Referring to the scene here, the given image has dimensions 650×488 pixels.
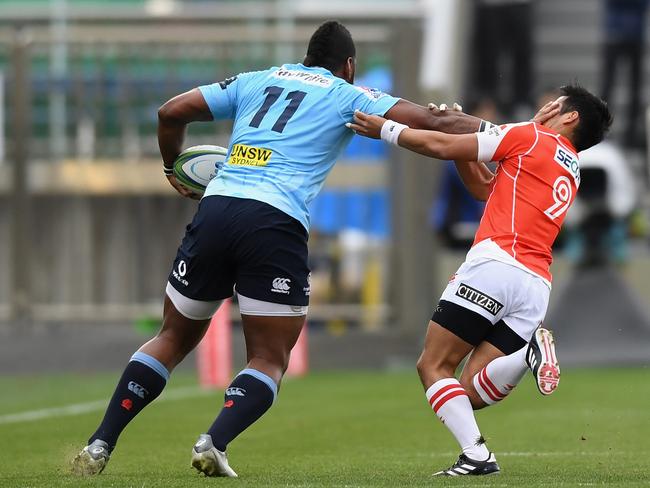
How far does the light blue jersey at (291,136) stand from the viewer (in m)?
6.98

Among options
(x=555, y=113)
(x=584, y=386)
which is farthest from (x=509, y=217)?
(x=584, y=386)

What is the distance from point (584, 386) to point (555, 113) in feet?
23.7

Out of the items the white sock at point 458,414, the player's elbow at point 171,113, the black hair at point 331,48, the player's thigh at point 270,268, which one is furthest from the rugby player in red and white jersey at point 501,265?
the player's elbow at point 171,113

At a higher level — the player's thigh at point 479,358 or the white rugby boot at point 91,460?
the player's thigh at point 479,358

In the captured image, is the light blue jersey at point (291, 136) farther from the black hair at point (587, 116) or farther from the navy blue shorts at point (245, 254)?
the black hair at point (587, 116)

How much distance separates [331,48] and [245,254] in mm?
1173

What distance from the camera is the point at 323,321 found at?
17.6m

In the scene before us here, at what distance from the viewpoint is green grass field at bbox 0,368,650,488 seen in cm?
680

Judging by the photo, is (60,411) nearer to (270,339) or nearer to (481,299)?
(270,339)

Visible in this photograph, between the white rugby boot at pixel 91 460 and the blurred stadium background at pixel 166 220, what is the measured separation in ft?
34.0

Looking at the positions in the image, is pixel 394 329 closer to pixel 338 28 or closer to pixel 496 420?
pixel 496 420

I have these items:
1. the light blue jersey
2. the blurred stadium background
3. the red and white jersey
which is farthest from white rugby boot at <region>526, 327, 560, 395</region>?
the blurred stadium background

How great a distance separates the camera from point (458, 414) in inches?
272

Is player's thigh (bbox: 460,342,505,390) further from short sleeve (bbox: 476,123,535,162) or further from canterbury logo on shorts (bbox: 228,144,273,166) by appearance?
canterbury logo on shorts (bbox: 228,144,273,166)
